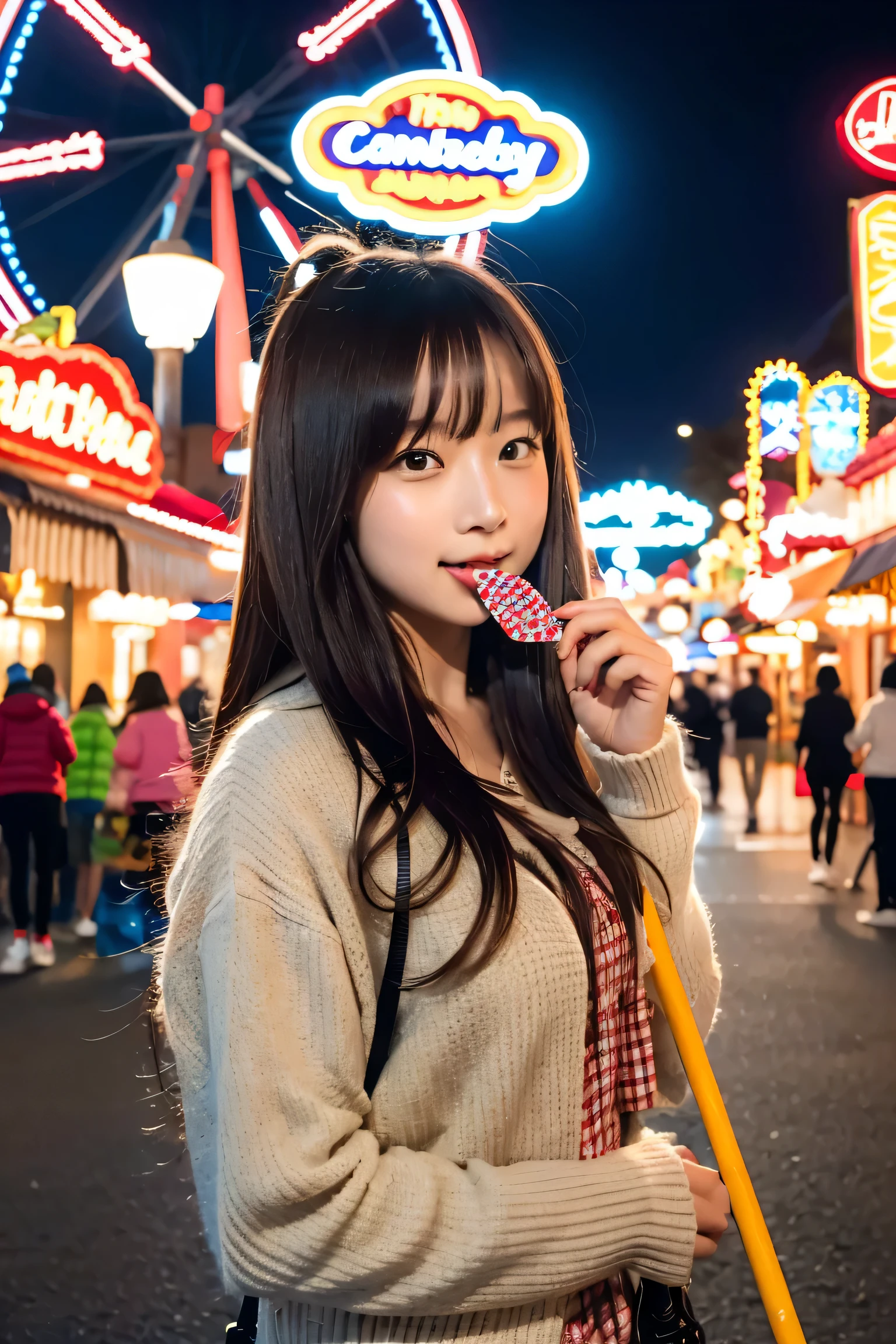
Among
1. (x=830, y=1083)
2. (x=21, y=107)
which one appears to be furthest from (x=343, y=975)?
(x=21, y=107)

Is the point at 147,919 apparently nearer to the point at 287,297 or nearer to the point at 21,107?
the point at 287,297

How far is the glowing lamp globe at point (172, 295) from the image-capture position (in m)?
7.11

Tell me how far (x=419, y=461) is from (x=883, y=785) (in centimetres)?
707

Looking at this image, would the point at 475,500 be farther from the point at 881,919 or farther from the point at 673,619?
the point at 673,619

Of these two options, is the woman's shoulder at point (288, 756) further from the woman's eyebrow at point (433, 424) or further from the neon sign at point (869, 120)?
the neon sign at point (869, 120)

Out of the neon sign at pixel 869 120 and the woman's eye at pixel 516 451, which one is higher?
the neon sign at pixel 869 120

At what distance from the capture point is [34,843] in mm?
6672

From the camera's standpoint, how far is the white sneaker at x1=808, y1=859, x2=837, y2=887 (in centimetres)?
898

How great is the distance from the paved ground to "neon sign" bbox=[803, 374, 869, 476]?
1166 centimetres

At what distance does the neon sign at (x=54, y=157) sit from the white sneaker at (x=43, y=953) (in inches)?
352

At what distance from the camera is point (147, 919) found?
6.79 m

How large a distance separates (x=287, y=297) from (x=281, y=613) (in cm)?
42

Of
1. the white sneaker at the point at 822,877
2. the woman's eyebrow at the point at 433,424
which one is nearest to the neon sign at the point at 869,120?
the white sneaker at the point at 822,877

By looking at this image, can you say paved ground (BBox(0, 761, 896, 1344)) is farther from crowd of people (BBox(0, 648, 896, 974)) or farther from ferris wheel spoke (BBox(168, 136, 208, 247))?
ferris wheel spoke (BBox(168, 136, 208, 247))
